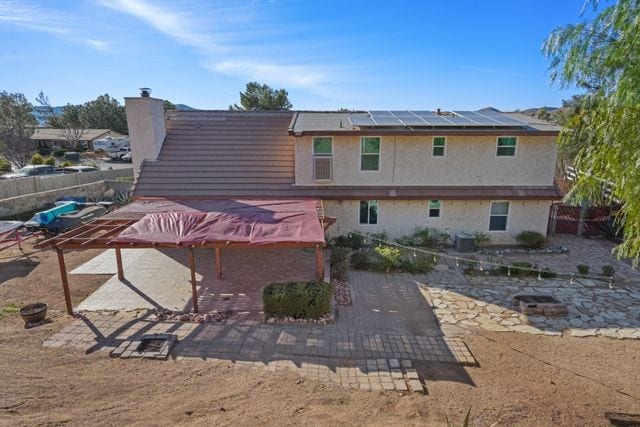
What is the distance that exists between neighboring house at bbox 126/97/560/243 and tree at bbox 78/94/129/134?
5438 cm

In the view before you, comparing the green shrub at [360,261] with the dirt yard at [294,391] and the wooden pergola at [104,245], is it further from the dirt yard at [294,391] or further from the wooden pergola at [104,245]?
the dirt yard at [294,391]

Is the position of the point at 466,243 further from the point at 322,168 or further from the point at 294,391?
the point at 294,391

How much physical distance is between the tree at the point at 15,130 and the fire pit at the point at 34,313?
1244 inches

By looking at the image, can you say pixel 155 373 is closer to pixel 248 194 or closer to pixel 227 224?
pixel 227 224

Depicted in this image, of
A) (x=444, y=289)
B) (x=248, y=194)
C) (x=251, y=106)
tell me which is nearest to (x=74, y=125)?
(x=251, y=106)

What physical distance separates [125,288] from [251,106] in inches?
1556

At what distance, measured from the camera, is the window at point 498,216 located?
50.8 feet

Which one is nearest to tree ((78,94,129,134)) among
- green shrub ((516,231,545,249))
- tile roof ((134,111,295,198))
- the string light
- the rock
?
tile roof ((134,111,295,198))

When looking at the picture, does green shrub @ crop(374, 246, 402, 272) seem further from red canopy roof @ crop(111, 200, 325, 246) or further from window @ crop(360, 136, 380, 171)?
window @ crop(360, 136, 380, 171)

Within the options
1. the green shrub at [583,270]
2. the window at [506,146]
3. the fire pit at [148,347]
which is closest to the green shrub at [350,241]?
the window at [506,146]

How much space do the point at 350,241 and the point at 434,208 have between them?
4.12 metres

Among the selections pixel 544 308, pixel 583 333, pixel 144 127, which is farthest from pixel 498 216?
pixel 144 127

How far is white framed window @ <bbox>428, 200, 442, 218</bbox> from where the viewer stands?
15.4 meters

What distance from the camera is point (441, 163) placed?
1520cm
